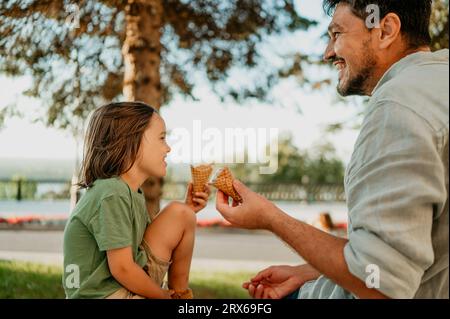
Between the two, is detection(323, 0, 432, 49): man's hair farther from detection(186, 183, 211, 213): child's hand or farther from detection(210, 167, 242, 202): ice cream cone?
detection(186, 183, 211, 213): child's hand

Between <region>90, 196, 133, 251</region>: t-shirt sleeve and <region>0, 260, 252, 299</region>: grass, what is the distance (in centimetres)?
307

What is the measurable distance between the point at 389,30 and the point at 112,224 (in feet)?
3.73

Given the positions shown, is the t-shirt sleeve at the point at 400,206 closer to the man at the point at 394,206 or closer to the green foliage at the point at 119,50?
the man at the point at 394,206

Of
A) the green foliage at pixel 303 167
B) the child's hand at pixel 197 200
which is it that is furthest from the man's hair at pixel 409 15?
the green foliage at pixel 303 167

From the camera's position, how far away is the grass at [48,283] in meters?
5.16

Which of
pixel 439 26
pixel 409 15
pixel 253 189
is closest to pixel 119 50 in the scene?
pixel 439 26

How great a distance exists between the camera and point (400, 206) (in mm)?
1189

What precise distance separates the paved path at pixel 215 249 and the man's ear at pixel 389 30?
593 cm

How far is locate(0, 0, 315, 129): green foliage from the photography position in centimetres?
463

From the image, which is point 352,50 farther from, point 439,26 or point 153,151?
point 439,26

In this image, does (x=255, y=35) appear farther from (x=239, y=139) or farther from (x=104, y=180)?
(x=104, y=180)

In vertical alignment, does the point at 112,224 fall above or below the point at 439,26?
below

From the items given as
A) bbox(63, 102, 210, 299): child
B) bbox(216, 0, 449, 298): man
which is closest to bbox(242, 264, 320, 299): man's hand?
bbox(216, 0, 449, 298): man

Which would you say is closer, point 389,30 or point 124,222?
point 389,30
